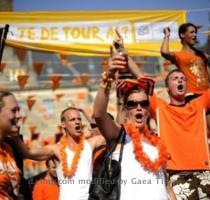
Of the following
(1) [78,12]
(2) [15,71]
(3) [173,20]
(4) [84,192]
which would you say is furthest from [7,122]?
(2) [15,71]

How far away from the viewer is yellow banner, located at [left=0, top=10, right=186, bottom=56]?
7.21m

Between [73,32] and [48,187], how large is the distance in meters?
2.97

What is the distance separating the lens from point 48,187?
208 inches

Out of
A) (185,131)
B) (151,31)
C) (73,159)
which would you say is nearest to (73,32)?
(151,31)

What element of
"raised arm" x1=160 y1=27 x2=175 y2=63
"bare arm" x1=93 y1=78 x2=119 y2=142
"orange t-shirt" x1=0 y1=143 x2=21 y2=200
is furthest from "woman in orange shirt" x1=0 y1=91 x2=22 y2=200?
"raised arm" x1=160 y1=27 x2=175 y2=63

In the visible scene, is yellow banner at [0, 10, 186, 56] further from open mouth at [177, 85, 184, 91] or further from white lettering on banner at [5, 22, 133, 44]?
open mouth at [177, 85, 184, 91]

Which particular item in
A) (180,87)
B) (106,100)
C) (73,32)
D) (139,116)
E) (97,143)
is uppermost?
(73,32)

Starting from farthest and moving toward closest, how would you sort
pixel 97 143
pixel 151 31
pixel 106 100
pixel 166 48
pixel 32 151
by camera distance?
pixel 151 31, pixel 166 48, pixel 97 143, pixel 32 151, pixel 106 100

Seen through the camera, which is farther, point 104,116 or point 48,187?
point 48,187

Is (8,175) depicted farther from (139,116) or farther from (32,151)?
(139,116)

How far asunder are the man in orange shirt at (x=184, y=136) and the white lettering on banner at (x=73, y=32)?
3079mm

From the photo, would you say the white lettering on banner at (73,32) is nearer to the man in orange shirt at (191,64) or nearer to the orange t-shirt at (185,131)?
the man in orange shirt at (191,64)

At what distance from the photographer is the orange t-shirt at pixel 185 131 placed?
14.0ft

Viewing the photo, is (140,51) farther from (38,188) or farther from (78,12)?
(38,188)
